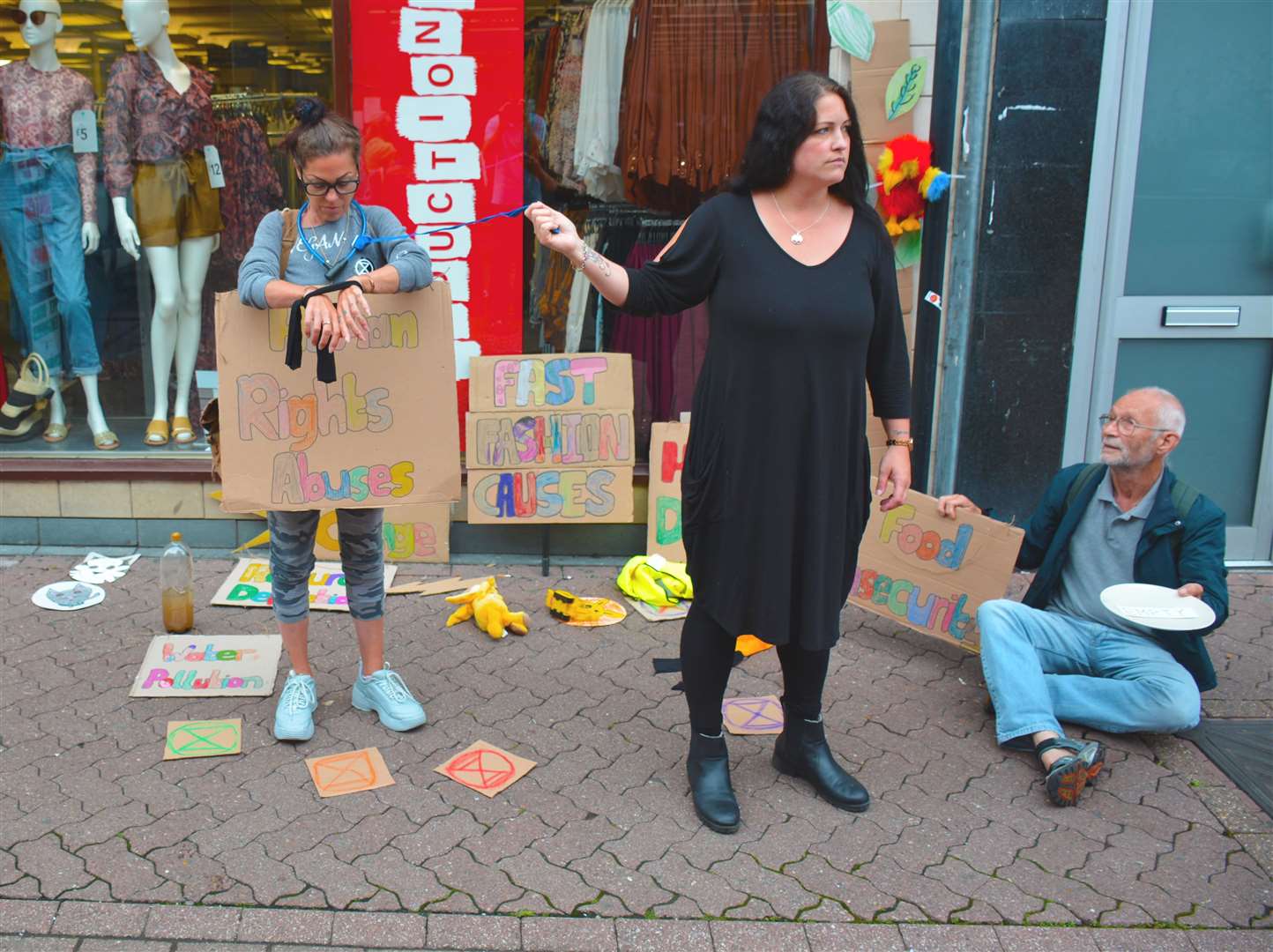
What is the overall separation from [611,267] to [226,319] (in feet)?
3.98

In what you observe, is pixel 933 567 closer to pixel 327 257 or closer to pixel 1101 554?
pixel 1101 554

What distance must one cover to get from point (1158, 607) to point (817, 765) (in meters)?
1.18

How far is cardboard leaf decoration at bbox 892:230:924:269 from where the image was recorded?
5.17 meters

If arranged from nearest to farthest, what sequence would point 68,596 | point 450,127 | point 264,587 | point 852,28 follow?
point 68,596
point 264,587
point 852,28
point 450,127

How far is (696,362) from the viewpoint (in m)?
5.50

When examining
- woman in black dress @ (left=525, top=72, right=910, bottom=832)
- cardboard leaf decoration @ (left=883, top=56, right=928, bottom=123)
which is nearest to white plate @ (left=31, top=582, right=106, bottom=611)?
woman in black dress @ (left=525, top=72, right=910, bottom=832)

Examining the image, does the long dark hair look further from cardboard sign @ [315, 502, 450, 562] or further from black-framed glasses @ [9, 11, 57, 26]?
black-framed glasses @ [9, 11, 57, 26]

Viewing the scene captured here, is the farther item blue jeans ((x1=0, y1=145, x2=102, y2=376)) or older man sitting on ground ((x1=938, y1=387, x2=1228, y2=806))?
blue jeans ((x1=0, y1=145, x2=102, y2=376))

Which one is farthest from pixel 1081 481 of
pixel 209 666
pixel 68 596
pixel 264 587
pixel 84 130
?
pixel 84 130

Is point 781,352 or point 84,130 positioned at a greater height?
point 84,130

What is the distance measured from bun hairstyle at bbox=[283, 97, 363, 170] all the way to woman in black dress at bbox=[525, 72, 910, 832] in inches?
24.9

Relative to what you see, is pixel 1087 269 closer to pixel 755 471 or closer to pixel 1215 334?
pixel 1215 334

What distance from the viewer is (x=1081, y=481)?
3.83 metres

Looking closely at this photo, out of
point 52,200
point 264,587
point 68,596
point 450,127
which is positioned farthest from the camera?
point 52,200
